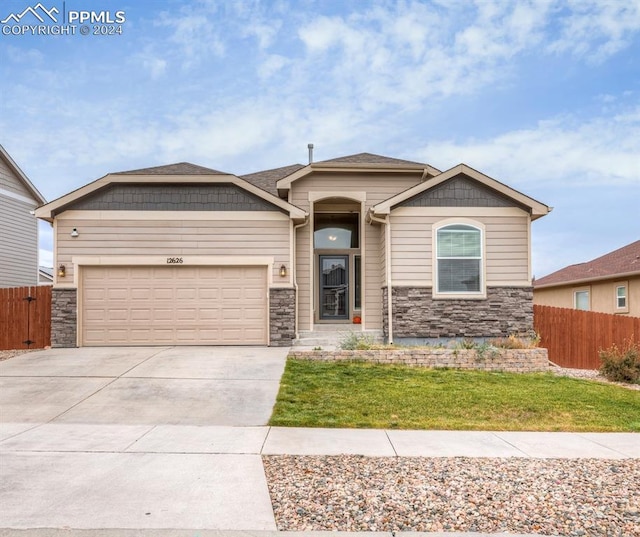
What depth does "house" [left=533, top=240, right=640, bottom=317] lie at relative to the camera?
16.2 m

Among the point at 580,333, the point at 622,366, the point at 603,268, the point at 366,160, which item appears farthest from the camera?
the point at 603,268

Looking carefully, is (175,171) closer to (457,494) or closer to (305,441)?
(305,441)

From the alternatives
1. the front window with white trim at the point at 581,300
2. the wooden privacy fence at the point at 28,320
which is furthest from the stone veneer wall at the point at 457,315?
the wooden privacy fence at the point at 28,320

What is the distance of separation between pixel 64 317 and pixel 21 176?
8475 mm

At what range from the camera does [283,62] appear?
15.4 m

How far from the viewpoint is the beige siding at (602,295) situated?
16.0 meters

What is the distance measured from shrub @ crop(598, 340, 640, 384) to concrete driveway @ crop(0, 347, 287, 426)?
7307mm

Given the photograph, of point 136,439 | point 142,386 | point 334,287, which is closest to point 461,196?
point 334,287

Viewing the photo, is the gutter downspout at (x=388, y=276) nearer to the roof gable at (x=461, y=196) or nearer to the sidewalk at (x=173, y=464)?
the roof gable at (x=461, y=196)

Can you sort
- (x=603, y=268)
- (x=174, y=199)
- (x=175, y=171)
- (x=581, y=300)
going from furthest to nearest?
(x=581, y=300)
(x=603, y=268)
(x=175, y=171)
(x=174, y=199)

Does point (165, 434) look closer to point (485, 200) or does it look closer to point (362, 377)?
point (362, 377)

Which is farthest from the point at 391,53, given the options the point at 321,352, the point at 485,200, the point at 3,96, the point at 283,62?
the point at 3,96

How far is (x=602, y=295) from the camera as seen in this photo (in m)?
18.1

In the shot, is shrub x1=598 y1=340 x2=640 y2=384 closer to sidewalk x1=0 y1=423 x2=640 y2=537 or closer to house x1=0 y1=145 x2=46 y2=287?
sidewalk x1=0 y1=423 x2=640 y2=537
